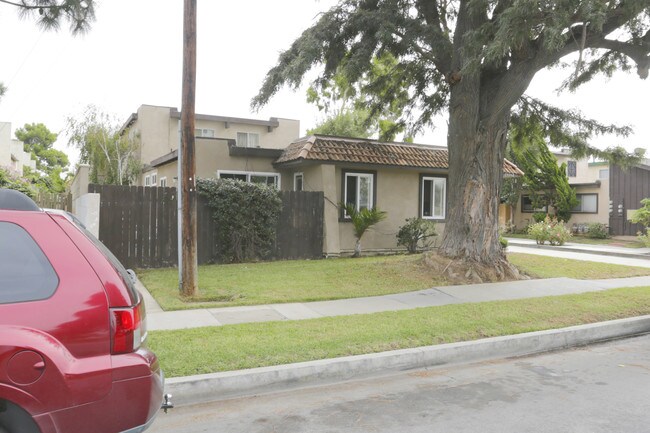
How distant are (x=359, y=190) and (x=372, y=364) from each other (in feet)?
34.7

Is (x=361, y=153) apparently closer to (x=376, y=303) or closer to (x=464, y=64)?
(x=464, y=64)

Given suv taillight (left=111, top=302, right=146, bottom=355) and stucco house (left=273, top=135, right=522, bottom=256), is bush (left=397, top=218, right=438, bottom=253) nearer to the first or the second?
stucco house (left=273, top=135, right=522, bottom=256)

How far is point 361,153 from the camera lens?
51.1ft

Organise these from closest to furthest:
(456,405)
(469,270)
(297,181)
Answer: (456,405) < (469,270) < (297,181)

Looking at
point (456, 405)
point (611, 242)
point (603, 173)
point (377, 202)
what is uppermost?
point (603, 173)

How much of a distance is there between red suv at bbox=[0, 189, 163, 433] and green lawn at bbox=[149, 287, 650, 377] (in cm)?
225

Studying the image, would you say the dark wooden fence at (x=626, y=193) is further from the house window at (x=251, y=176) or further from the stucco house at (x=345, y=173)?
the house window at (x=251, y=176)

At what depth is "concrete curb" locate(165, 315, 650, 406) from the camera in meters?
4.78

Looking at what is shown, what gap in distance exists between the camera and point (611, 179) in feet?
89.2

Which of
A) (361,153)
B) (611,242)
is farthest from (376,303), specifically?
(611,242)

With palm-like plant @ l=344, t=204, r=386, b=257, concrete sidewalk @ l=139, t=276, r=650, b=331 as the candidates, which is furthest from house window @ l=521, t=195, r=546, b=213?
concrete sidewalk @ l=139, t=276, r=650, b=331

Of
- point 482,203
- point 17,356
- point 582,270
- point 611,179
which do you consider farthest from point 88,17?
point 611,179

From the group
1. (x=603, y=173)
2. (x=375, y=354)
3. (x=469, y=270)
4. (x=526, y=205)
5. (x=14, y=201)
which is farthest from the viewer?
(x=526, y=205)

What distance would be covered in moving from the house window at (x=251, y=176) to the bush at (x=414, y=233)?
4378 millimetres
